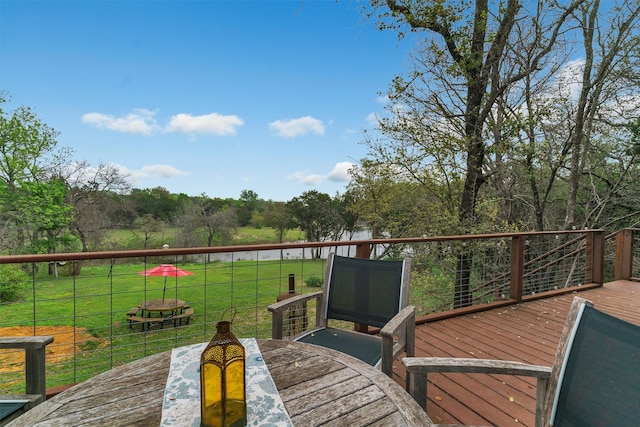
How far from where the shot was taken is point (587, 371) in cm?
101

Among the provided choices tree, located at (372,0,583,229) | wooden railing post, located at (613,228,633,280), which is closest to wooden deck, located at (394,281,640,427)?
wooden railing post, located at (613,228,633,280)

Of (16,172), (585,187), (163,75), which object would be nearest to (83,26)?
(163,75)

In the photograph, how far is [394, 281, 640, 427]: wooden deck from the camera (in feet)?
6.65

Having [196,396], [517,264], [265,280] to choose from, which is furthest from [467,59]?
[196,396]

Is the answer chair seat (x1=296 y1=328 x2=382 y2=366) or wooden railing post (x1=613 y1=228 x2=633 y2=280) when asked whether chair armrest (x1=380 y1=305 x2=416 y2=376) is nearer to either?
chair seat (x1=296 y1=328 x2=382 y2=366)

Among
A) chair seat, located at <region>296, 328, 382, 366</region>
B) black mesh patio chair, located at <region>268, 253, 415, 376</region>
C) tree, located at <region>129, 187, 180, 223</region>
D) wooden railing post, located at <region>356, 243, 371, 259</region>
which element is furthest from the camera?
tree, located at <region>129, 187, 180, 223</region>

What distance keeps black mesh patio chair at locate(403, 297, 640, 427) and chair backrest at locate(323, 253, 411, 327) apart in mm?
987

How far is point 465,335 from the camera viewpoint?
3211 mm

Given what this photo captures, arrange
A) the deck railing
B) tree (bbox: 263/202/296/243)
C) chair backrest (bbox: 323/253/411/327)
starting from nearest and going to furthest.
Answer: chair backrest (bbox: 323/253/411/327), the deck railing, tree (bbox: 263/202/296/243)

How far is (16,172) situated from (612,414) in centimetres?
1972

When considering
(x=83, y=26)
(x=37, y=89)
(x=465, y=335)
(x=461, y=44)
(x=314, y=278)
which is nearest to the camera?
(x=465, y=335)

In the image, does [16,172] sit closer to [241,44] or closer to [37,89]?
[37,89]

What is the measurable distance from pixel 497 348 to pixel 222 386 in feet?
9.31

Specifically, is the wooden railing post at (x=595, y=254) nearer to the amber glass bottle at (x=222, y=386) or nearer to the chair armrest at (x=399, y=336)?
the chair armrest at (x=399, y=336)
